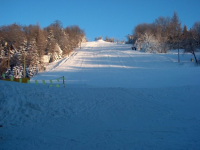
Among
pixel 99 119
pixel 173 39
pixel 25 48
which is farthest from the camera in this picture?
pixel 173 39

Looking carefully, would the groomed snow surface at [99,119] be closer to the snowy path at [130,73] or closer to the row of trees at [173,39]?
the snowy path at [130,73]

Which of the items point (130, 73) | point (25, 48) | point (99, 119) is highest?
point (25, 48)

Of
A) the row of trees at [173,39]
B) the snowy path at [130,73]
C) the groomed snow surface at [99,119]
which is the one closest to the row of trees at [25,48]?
the snowy path at [130,73]

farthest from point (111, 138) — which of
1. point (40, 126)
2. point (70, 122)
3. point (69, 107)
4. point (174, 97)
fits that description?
point (174, 97)

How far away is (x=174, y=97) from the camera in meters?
12.5

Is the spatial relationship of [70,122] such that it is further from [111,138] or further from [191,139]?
[191,139]

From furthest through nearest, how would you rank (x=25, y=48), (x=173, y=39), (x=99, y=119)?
1. (x=173, y=39)
2. (x=25, y=48)
3. (x=99, y=119)

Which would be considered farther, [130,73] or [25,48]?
[25,48]

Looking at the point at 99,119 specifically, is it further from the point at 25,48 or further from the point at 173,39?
the point at 173,39

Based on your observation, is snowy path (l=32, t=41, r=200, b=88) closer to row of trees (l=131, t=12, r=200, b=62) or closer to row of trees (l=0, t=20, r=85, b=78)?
row of trees (l=131, t=12, r=200, b=62)

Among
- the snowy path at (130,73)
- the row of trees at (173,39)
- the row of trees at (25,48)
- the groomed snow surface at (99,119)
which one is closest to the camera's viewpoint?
the groomed snow surface at (99,119)

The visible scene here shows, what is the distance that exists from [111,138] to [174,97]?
25.0ft

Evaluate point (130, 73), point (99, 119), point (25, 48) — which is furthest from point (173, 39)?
Answer: point (99, 119)

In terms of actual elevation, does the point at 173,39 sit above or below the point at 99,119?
above
